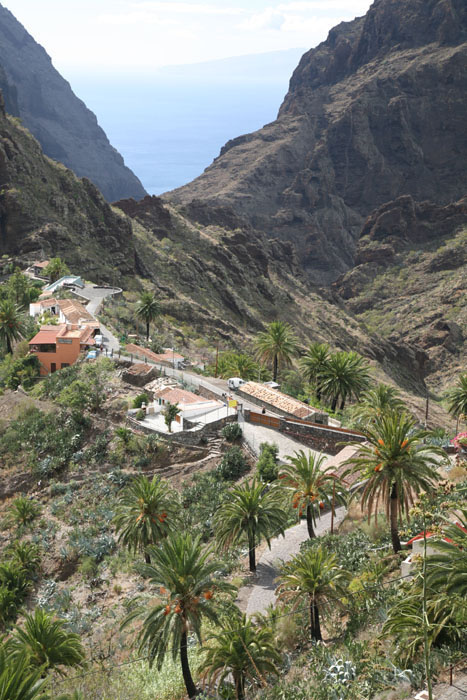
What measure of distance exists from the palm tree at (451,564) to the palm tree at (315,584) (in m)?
4.31

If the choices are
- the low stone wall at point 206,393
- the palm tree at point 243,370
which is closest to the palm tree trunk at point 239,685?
the low stone wall at point 206,393

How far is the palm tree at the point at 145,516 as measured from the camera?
30.6 m

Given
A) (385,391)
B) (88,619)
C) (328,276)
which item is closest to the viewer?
(88,619)

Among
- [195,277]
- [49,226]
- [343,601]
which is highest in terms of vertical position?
[49,226]

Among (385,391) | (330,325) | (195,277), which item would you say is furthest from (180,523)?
(330,325)

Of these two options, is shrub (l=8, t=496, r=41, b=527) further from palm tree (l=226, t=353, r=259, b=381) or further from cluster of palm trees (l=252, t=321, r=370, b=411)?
cluster of palm trees (l=252, t=321, r=370, b=411)

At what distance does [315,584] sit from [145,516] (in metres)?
11.2

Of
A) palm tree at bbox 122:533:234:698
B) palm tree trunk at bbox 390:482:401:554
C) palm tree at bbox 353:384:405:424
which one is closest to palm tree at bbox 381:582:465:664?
palm tree at bbox 122:533:234:698

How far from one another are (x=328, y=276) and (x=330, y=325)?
7057 centimetres

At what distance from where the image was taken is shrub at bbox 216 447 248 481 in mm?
40031

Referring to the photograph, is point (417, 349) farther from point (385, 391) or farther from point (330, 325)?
point (385, 391)

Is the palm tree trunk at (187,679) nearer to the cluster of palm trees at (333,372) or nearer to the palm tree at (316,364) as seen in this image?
the cluster of palm trees at (333,372)

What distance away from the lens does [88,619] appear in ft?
102

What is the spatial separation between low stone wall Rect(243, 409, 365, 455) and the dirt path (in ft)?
21.4
